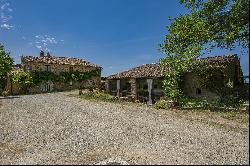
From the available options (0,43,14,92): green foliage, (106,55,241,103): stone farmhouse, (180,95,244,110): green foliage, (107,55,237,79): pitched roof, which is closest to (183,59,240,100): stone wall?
(106,55,241,103): stone farmhouse

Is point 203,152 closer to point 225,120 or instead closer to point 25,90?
point 225,120

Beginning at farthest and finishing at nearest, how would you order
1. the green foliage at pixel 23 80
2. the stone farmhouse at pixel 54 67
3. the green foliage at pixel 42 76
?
the stone farmhouse at pixel 54 67 < the green foliage at pixel 42 76 < the green foliage at pixel 23 80

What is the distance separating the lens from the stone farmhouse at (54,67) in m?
50.7

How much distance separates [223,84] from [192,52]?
717 centimetres

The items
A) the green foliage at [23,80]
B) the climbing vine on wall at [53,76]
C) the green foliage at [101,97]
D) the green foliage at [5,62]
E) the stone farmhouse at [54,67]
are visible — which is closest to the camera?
the green foliage at [101,97]

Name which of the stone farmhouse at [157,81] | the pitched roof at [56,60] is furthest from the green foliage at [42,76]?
the stone farmhouse at [157,81]

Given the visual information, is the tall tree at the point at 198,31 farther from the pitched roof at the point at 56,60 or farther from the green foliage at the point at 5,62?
the pitched roof at the point at 56,60

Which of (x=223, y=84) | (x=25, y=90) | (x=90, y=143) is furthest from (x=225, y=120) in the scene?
(x=25, y=90)

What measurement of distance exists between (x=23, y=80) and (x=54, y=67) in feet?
28.8

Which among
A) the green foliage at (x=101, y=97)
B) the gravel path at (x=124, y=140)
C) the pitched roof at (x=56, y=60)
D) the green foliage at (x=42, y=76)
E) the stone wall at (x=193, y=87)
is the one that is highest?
the pitched roof at (x=56, y=60)

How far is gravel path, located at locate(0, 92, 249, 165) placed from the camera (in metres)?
9.39

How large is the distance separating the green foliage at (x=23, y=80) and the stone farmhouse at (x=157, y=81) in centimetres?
1641

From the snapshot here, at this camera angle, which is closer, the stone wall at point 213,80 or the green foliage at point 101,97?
the stone wall at point 213,80

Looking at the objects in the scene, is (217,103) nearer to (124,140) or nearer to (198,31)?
(198,31)
